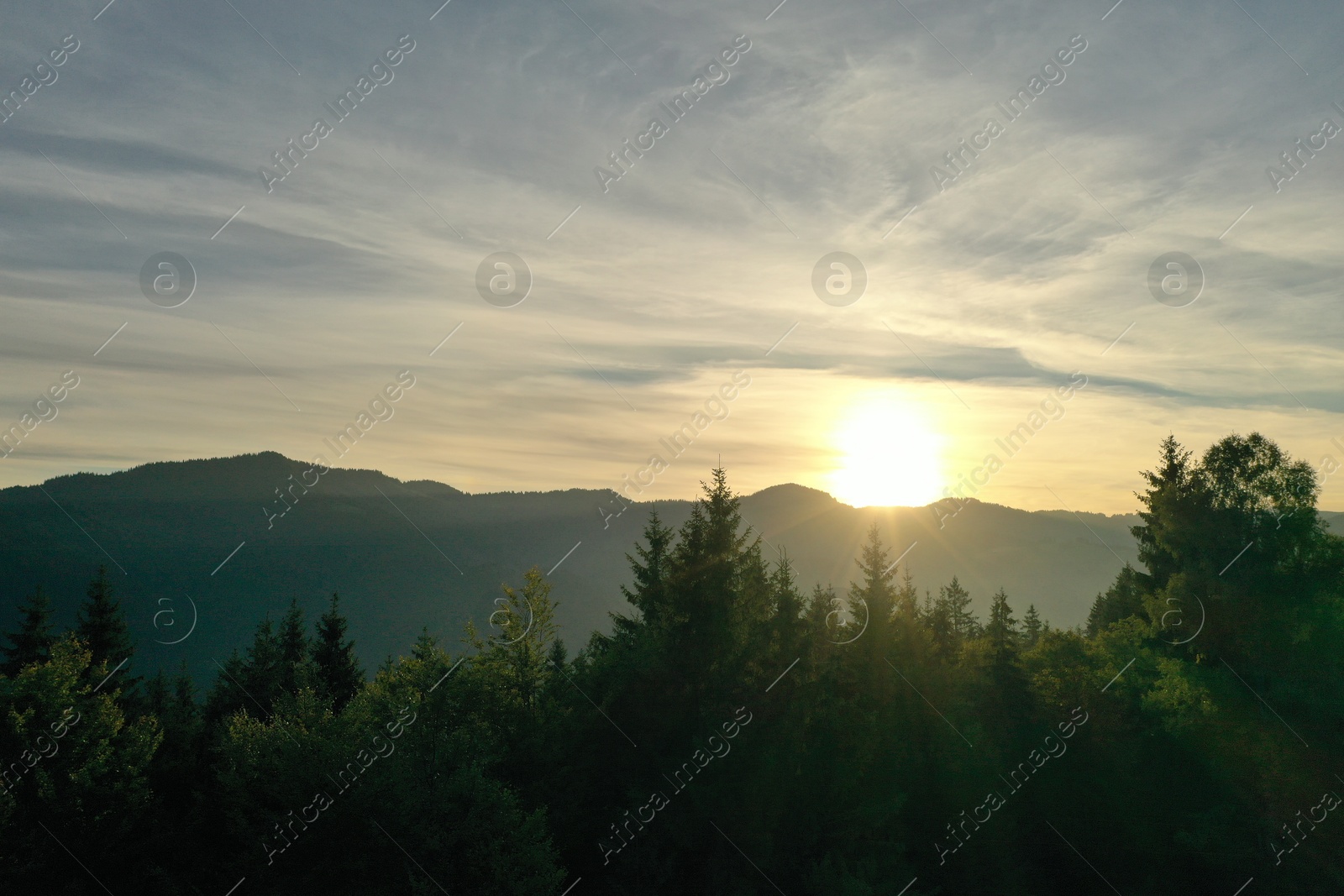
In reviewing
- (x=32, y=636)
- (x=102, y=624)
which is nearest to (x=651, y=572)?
(x=102, y=624)

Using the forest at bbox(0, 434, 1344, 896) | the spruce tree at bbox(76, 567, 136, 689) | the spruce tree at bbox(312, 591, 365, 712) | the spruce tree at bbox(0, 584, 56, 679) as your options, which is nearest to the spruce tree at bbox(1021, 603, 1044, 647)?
the forest at bbox(0, 434, 1344, 896)

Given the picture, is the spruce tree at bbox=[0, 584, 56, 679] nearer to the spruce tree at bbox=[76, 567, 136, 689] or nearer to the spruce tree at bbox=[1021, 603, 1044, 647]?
the spruce tree at bbox=[76, 567, 136, 689]

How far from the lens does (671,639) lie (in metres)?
26.3

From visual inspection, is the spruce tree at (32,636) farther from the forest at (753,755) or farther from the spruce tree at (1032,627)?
the spruce tree at (1032,627)

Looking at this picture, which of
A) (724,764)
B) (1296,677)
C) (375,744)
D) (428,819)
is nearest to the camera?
(428,819)

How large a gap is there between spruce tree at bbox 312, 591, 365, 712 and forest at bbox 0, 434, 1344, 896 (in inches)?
461

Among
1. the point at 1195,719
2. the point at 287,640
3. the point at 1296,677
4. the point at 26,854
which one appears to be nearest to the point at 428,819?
the point at 26,854

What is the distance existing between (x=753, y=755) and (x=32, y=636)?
3969 centimetres

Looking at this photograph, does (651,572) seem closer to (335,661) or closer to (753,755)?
(753,755)

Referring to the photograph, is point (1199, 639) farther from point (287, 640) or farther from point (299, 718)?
point (287, 640)

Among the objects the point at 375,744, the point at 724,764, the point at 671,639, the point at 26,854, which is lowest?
the point at 724,764

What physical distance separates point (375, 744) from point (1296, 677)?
103 ft

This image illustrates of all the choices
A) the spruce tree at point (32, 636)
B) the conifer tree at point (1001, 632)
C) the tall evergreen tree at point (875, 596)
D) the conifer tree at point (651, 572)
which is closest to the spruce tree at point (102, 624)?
the spruce tree at point (32, 636)

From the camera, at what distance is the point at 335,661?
152ft
